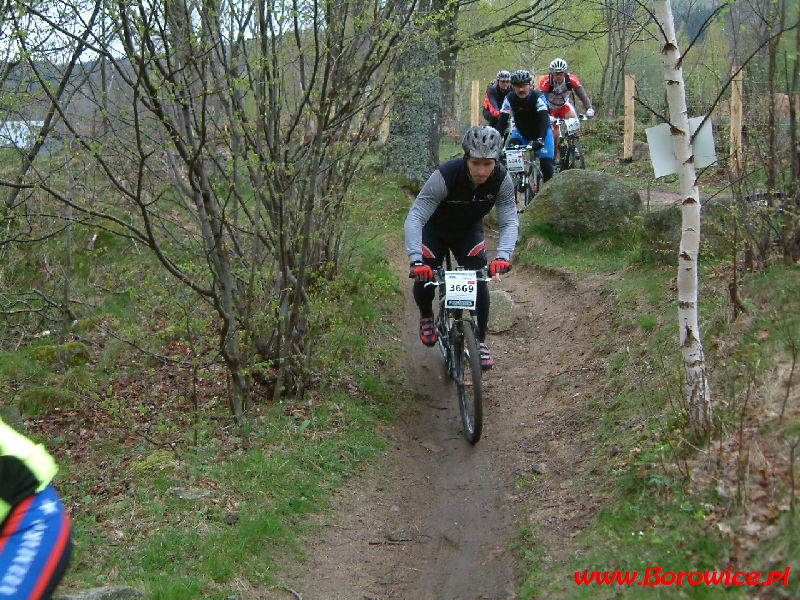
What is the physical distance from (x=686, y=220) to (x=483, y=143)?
1931mm

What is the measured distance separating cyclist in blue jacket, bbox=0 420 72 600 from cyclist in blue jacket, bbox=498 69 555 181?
9.51m

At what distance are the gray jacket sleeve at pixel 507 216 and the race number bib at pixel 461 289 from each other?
0.39m

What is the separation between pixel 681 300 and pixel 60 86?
521cm

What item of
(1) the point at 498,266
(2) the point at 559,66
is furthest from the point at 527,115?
(1) the point at 498,266

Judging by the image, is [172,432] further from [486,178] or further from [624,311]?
[624,311]

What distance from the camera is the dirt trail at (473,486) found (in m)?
4.48

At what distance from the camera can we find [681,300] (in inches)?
175

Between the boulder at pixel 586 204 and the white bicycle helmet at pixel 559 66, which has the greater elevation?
the white bicycle helmet at pixel 559 66

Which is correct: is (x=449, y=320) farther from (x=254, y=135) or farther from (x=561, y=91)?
(x=561, y=91)

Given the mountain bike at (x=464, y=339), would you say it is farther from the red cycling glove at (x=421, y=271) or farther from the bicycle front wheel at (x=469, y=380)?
the red cycling glove at (x=421, y=271)

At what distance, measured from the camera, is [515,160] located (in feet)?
37.1

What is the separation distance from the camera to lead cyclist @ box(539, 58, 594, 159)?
1174cm

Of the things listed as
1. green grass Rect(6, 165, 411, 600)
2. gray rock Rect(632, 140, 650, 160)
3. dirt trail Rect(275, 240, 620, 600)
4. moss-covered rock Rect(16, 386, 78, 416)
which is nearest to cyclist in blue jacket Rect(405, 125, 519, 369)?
dirt trail Rect(275, 240, 620, 600)

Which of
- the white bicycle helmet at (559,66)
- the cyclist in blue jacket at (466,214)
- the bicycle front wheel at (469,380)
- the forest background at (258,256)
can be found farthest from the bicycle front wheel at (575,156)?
the bicycle front wheel at (469,380)
